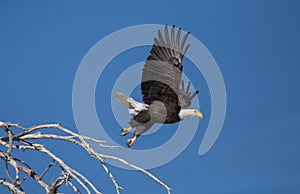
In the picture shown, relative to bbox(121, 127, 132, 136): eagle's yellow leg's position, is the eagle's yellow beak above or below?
above

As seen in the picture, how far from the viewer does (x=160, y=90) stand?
686 cm

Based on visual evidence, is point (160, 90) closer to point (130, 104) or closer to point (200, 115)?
point (130, 104)

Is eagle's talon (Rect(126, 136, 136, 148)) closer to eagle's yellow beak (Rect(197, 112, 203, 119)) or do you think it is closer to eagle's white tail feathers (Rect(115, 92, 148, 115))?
eagle's white tail feathers (Rect(115, 92, 148, 115))

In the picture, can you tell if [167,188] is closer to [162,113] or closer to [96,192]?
[96,192]

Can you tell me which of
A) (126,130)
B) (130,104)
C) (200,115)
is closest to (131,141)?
(126,130)

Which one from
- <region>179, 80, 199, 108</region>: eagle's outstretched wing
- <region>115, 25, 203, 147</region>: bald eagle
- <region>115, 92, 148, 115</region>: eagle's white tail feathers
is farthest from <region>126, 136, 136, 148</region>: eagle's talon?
<region>179, 80, 199, 108</region>: eagle's outstretched wing

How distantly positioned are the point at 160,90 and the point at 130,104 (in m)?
0.58

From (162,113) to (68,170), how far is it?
14.1 feet

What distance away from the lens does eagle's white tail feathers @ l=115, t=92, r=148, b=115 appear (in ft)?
22.9

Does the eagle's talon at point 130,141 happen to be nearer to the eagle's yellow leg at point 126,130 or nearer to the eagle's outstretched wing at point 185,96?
the eagle's yellow leg at point 126,130

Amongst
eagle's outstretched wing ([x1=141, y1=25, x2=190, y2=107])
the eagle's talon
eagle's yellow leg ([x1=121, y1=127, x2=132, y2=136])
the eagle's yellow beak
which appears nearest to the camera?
eagle's outstretched wing ([x1=141, y1=25, x2=190, y2=107])

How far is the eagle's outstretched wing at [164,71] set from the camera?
6.61 meters

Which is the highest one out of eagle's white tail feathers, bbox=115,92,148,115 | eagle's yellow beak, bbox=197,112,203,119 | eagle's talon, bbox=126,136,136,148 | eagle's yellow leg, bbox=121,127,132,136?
eagle's yellow beak, bbox=197,112,203,119

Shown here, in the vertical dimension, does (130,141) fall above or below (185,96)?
below
